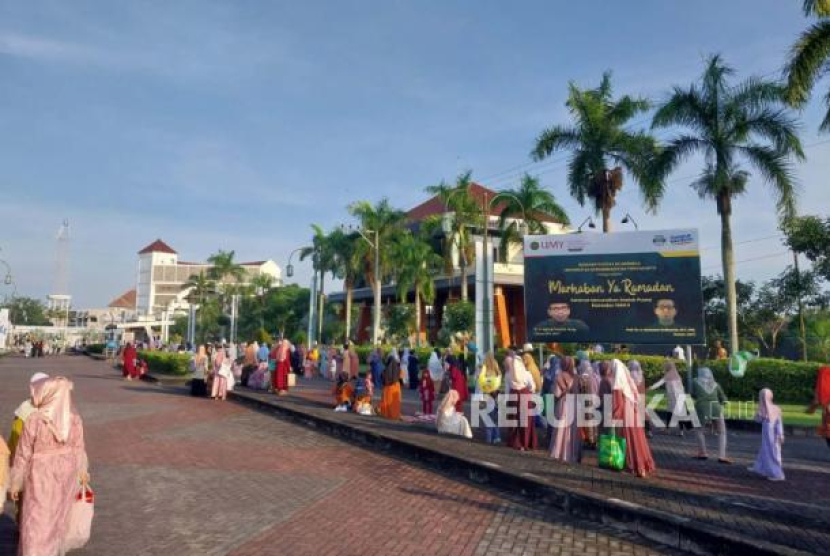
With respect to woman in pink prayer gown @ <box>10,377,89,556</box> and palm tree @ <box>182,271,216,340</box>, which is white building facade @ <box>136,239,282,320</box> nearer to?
palm tree @ <box>182,271,216,340</box>

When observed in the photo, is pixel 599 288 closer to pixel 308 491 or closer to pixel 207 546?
pixel 308 491

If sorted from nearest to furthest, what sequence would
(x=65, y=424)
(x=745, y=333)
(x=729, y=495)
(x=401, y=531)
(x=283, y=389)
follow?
(x=65, y=424)
(x=401, y=531)
(x=729, y=495)
(x=283, y=389)
(x=745, y=333)

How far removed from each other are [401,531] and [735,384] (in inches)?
586

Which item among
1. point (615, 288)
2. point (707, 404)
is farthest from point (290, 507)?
point (615, 288)

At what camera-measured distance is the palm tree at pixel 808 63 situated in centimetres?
1559

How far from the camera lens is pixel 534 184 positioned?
3008 centimetres

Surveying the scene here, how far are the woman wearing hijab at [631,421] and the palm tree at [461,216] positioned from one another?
24889 millimetres

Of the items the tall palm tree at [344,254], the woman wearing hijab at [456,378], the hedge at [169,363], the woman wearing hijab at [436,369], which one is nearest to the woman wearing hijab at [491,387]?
the woman wearing hijab at [456,378]

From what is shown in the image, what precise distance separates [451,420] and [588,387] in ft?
10.2

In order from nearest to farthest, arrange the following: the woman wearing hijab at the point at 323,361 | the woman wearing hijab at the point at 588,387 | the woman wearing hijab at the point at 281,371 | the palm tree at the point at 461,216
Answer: the woman wearing hijab at the point at 588,387
the woman wearing hijab at the point at 281,371
the woman wearing hijab at the point at 323,361
the palm tree at the point at 461,216

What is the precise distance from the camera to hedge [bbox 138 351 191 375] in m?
24.5

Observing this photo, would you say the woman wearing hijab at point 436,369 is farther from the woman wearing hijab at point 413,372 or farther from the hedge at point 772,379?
the hedge at point 772,379

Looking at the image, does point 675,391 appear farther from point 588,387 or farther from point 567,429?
point 567,429

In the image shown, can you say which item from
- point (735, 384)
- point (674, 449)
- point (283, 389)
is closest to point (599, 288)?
point (735, 384)
